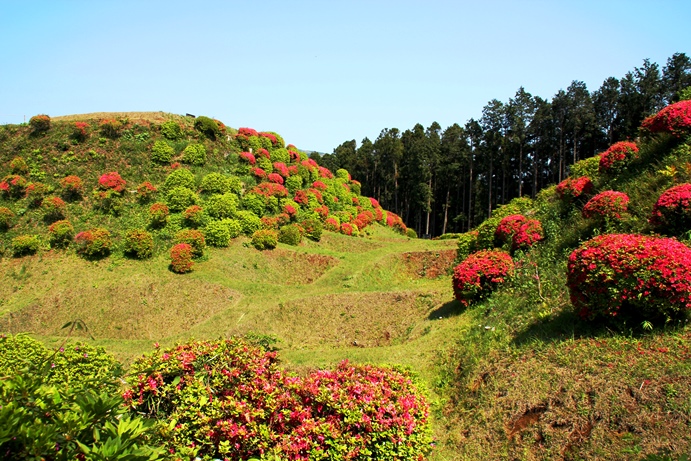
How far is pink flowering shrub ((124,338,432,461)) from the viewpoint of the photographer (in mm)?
5344

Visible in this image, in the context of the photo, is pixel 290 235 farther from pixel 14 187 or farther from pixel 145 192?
pixel 14 187

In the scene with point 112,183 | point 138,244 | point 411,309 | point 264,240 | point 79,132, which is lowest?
point 411,309

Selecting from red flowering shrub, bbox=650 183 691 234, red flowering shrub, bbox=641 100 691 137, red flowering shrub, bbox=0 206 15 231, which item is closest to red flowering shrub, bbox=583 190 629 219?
red flowering shrub, bbox=650 183 691 234

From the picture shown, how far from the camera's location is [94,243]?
20625 millimetres

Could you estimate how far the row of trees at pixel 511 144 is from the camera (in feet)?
120

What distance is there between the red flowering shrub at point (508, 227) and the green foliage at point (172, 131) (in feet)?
73.5

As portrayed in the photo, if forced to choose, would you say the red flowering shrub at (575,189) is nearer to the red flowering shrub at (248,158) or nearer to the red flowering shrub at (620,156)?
the red flowering shrub at (620,156)

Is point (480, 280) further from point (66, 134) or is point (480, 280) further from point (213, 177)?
point (66, 134)

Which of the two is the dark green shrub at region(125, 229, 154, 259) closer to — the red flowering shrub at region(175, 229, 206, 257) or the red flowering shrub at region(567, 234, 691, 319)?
the red flowering shrub at region(175, 229, 206, 257)

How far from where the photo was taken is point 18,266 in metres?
20.7

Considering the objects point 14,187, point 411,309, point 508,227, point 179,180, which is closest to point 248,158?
point 179,180

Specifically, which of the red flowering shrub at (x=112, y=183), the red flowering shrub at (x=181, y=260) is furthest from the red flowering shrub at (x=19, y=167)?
the red flowering shrub at (x=181, y=260)

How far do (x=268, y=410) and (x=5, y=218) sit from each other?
23213 millimetres

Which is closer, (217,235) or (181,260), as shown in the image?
(181,260)
